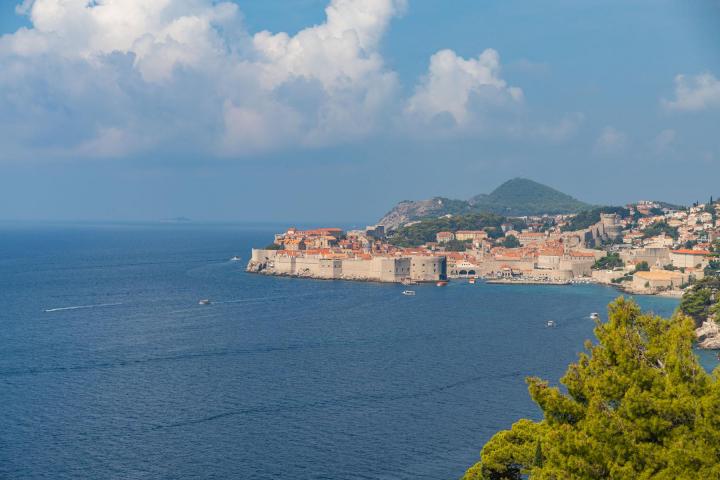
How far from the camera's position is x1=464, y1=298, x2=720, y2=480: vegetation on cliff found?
6.03 meters

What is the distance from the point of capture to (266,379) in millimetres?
17109

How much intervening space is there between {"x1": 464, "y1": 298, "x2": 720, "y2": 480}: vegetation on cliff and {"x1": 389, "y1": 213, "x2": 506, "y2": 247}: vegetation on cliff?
5183 cm

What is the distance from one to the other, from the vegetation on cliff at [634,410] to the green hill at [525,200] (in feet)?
304

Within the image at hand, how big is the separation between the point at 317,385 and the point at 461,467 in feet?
16.8

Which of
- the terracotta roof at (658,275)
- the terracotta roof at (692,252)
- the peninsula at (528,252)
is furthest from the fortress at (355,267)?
the terracotta roof at (692,252)

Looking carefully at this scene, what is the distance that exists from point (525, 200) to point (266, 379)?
112 metres

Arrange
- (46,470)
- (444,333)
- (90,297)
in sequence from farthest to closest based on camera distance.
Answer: (90,297) → (444,333) → (46,470)

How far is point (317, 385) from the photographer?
1647 centimetres

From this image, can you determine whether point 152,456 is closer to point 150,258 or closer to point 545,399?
point 545,399

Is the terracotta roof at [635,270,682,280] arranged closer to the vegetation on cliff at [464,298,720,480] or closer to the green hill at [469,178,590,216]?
the vegetation on cliff at [464,298,720,480]

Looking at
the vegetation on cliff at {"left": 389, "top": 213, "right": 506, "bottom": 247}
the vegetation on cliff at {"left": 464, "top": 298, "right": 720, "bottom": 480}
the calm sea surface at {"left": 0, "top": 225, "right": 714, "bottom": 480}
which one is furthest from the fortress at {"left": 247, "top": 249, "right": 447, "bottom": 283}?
the vegetation on cliff at {"left": 464, "top": 298, "right": 720, "bottom": 480}

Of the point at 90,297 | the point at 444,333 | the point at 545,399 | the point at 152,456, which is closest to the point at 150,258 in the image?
the point at 90,297

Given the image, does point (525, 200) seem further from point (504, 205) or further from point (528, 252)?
point (528, 252)

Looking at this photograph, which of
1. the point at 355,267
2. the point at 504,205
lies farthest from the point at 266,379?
the point at 504,205
